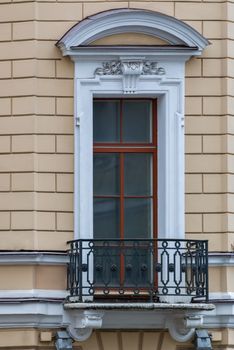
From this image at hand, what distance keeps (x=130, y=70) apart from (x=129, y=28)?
0.59 m

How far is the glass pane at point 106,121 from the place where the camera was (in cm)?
2627

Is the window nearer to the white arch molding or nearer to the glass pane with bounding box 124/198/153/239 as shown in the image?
the glass pane with bounding box 124/198/153/239

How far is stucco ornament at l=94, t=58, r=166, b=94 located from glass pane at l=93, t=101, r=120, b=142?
0.46 meters

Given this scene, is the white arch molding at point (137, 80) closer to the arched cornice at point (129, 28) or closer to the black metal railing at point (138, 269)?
the arched cornice at point (129, 28)

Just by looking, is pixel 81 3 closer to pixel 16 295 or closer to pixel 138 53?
pixel 138 53

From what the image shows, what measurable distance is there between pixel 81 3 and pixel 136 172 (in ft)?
8.32

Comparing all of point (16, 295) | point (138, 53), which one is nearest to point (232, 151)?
point (138, 53)

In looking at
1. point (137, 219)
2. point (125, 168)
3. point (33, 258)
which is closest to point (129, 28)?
point (125, 168)

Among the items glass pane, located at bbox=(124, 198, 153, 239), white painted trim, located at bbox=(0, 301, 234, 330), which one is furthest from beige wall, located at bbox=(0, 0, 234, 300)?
white painted trim, located at bbox=(0, 301, 234, 330)

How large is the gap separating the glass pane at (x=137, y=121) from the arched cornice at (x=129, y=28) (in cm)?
106

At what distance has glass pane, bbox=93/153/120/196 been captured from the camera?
1032 inches

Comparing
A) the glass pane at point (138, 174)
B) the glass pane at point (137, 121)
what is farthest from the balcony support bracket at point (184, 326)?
the glass pane at point (137, 121)

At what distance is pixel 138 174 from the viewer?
86.3 ft

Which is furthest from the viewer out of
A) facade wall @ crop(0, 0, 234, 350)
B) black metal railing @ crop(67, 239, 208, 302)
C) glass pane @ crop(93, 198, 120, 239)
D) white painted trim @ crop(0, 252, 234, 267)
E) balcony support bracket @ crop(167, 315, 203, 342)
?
glass pane @ crop(93, 198, 120, 239)
